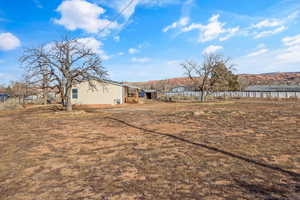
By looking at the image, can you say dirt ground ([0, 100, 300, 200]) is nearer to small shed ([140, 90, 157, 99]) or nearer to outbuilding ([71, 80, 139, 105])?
outbuilding ([71, 80, 139, 105])

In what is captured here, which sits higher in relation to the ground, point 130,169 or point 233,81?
point 233,81

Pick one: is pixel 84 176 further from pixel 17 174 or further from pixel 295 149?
pixel 295 149

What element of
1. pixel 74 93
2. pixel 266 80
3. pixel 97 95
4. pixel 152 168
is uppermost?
pixel 266 80

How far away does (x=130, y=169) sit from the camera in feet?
11.9

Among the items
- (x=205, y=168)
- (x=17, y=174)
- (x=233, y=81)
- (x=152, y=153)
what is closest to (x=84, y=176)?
(x=17, y=174)

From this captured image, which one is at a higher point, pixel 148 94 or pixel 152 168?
pixel 148 94

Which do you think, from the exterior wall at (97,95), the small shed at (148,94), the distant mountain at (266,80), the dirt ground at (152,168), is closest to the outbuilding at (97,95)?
the exterior wall at (97,95)

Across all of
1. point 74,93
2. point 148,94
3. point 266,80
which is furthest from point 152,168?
point 266,80

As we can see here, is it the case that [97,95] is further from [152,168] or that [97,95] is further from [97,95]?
[152,168]

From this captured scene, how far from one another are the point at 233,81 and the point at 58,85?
42.4 m

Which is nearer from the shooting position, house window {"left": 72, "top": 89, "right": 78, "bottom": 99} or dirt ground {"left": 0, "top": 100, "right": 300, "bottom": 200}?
dirt ground {"left": 0, "top": 100, "right": 300, "bottom": 200}

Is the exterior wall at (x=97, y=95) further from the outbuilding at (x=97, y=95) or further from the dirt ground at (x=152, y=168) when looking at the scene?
the dirt ground at (x=152, y=168)

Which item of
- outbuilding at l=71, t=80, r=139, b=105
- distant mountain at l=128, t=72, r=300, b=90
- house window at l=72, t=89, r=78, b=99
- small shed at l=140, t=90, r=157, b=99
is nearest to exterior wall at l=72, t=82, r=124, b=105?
outbuilding at l=71, t=80, r=139, b=105

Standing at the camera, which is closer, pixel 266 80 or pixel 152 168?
pixel 152 168
